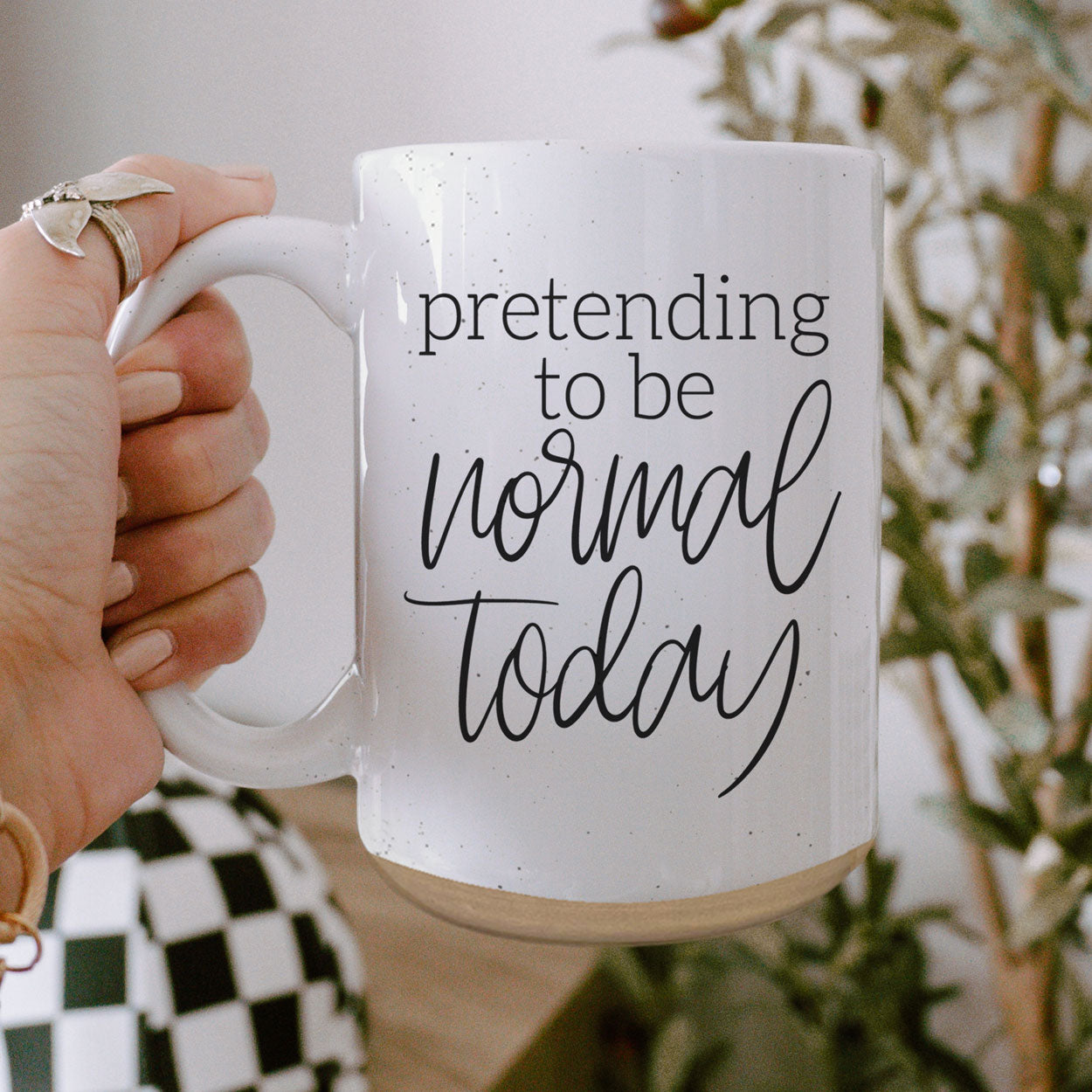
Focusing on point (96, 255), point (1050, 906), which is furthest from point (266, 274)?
point (1050, 906)

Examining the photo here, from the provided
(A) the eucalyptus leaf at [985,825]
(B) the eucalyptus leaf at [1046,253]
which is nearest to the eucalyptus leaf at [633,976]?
(A) the eucalyptus leaf at [985,825]

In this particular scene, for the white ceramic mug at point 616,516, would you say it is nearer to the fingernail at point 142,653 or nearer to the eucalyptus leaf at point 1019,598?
the fingernail at point 142,653

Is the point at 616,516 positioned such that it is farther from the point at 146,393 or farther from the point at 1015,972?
the point at 1015,972

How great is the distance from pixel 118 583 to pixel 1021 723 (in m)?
0.68

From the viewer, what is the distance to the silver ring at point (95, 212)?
467 mm

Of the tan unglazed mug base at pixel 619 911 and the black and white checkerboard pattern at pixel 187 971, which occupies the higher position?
the tan unglazed mug base at pixel 619 911

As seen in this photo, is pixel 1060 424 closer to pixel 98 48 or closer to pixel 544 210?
pixel 544 210

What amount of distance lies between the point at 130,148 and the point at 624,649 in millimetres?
1354

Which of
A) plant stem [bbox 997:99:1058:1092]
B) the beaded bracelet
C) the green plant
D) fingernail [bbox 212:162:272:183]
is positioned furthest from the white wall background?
the beaded bracelet

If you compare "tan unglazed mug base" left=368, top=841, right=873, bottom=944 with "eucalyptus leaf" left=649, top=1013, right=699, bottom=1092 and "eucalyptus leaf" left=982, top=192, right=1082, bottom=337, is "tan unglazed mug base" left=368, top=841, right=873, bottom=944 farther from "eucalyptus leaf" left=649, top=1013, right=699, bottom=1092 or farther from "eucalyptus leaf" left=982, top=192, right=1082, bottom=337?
"eucalyptus leaf" left=649, top=1013, right=699, bottom=1092

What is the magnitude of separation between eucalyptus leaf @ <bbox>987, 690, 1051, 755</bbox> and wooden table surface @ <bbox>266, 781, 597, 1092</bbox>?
0.43 m

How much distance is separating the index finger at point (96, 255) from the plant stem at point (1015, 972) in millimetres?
748

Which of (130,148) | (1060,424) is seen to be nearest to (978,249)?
(1060,424)

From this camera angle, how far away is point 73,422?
467 mm
